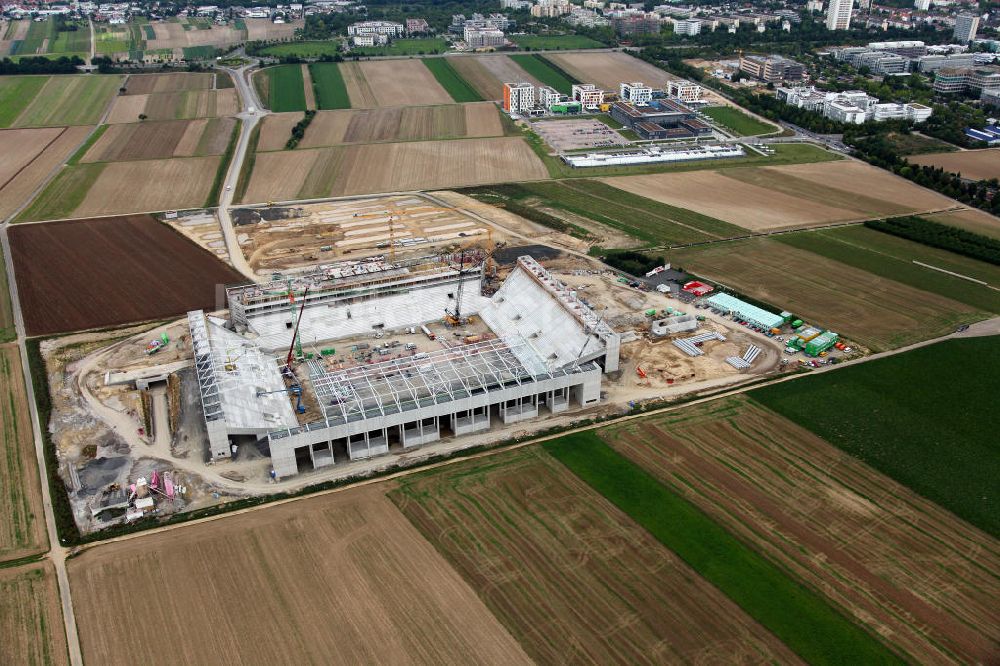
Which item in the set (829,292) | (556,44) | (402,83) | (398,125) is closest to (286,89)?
(402,83)

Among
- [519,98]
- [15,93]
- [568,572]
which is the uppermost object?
[519,98]

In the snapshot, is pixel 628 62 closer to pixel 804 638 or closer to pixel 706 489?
pixel 706 489

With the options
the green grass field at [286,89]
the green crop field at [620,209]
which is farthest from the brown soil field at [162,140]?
the green crop field at [620,209]

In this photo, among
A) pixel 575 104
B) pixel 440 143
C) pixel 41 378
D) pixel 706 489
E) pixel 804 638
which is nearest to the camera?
pixel 804 638

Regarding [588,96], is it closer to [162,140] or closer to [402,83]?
[402,83]

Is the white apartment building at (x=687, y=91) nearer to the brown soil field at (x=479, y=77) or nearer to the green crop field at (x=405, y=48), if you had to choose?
the brown soil field at (x=479, y=77)

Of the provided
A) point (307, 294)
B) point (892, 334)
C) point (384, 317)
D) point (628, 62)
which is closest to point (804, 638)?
point (892, 334)

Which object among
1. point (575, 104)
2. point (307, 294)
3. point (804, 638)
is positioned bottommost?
point (804, 638)
